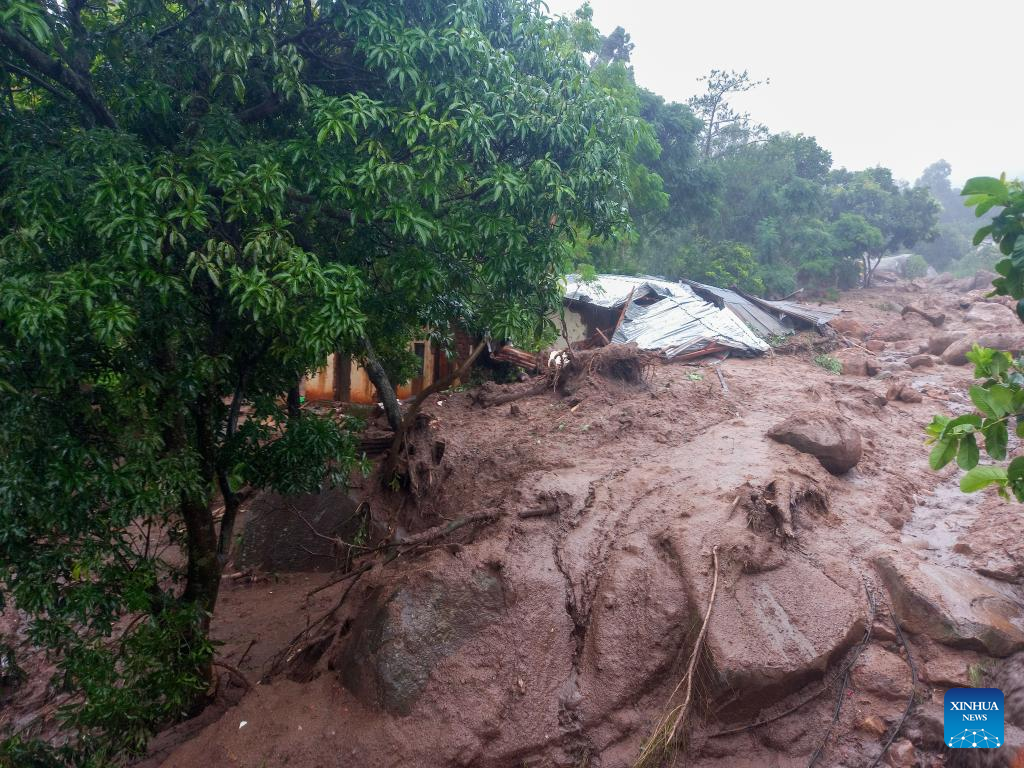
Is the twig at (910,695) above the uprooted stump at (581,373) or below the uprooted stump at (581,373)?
below

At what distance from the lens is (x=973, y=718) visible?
12.9 ft

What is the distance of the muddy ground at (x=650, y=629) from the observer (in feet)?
15.1

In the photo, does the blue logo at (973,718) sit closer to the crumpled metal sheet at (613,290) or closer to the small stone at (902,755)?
the small stone at (902,755)

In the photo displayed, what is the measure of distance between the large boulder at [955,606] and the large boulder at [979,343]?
397 inches

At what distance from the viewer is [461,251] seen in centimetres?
564

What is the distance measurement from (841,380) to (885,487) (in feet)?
16.7

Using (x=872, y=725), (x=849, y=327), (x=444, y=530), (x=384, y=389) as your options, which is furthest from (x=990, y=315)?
(x=444, y=530)

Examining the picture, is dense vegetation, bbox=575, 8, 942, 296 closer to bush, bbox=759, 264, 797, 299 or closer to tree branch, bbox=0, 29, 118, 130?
bush, bbox=759, 264, 797, 299

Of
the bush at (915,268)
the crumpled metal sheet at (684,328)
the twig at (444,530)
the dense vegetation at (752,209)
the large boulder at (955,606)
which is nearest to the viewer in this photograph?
the large boulder at (955,606)

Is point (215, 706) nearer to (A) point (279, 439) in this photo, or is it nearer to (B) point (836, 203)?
(A) point (279, 439)

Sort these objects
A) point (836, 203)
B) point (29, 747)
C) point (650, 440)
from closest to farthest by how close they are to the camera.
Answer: point (29, 747)
point (650, 440)
point (836, 203)

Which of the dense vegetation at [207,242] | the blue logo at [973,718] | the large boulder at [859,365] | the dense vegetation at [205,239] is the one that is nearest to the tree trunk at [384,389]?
the dense vegetation at [207,242]

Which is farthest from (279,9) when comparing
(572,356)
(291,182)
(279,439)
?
(572,356)

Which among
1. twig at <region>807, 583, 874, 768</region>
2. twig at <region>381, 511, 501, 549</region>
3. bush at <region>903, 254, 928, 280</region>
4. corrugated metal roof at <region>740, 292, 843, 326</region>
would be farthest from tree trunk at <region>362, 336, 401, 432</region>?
bush at <region>903, 254, 928, 280</region>
